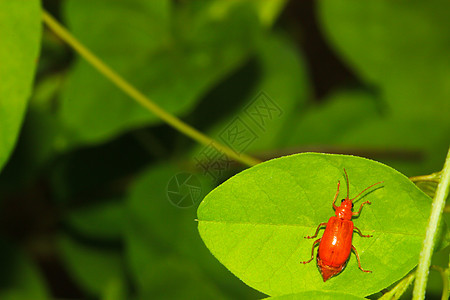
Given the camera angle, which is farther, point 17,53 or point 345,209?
point 17,53

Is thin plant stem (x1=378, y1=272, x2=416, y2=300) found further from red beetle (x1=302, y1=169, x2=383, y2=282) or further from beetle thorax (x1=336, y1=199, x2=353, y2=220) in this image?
beetle thorax (x1=336, y1=199, x2=353, y2=220)

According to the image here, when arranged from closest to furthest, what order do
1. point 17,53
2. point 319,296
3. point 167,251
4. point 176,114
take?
point 319,296
point 17,53
point 176,114
point 167,251

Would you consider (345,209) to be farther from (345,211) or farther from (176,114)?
(176,114)

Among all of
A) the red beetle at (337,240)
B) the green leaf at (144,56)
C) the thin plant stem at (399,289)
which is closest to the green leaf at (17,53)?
the green leaf at (144,56)

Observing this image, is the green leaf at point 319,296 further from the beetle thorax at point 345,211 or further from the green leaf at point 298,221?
the beetle thorax at point 345,211

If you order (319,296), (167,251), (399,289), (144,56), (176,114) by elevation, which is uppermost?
(144,56)

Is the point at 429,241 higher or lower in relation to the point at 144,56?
lower

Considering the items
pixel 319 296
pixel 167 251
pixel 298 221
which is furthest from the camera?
pixel 167 251

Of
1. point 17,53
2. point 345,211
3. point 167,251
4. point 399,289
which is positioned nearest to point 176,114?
point 167,251
